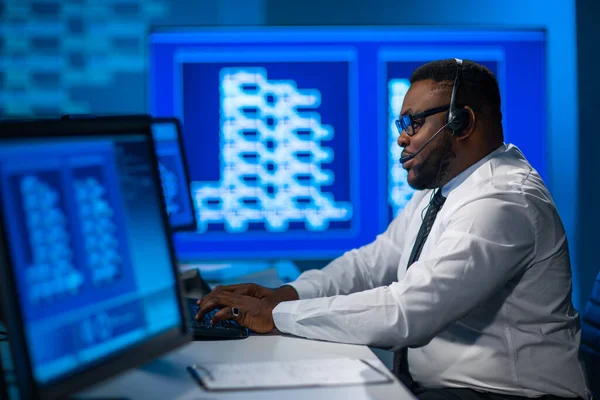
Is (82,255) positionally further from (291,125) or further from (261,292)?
(291,125)

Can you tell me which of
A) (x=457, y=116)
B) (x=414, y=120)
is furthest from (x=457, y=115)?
(x=414, y=120)

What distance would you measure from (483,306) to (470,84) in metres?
0.59

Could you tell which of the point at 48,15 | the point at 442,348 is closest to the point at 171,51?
the point at 48,15

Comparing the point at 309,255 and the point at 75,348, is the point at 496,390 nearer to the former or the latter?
the point at 75,348

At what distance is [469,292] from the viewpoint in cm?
148

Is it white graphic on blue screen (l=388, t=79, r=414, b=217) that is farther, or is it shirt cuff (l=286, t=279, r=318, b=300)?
white graphic on blue screen (l=388, t=79, r=414, b=217)

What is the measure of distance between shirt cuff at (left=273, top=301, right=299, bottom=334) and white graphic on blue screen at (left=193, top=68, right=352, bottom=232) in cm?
204

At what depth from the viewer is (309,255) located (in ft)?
12.0

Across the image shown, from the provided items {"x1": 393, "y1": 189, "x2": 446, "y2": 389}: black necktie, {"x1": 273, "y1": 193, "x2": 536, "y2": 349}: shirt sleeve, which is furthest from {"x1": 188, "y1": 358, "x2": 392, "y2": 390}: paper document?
{"x1": 393, "y1": 189, "x2": 446, "y2": 389}: black necktie

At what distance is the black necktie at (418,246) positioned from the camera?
A: 177 centimetres

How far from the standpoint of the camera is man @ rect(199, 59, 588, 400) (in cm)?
148

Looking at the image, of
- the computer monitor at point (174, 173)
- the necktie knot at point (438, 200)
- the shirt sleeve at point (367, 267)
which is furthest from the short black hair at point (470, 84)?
the computer monitor at point (174, 173)

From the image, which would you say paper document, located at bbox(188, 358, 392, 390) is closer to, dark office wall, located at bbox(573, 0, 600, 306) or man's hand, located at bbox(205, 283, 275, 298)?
man's hand, located at bbox(205, 283, 275, 298)

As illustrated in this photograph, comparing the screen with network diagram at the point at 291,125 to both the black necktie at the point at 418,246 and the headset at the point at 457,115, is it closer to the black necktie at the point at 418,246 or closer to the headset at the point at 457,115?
the black necktie at the point at 418,246
